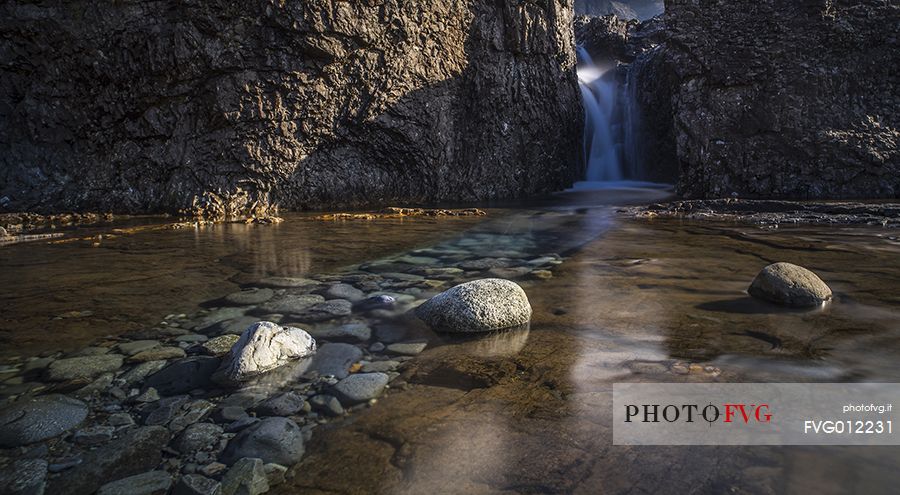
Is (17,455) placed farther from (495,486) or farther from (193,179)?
(193,179)

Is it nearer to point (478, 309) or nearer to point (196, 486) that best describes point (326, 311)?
point (478, 309)

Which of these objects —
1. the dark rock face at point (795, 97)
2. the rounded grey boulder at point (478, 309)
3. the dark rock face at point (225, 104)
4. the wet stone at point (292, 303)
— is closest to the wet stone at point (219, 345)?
the wet stone at point (292, 303)

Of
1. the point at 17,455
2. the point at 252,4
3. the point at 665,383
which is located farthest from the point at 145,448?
the point at 252,4

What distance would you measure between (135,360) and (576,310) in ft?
7.95

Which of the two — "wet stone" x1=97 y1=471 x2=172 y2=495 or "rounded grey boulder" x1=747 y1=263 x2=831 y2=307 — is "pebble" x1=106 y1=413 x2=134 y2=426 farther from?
"rounded grey boulder" x1=747 y1=263 x2=831 y2=307

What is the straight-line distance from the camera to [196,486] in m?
1.42

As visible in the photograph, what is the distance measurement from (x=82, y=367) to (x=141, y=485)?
114cm

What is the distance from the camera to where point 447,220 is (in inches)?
315

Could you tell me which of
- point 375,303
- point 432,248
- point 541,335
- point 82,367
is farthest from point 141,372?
point 432,248

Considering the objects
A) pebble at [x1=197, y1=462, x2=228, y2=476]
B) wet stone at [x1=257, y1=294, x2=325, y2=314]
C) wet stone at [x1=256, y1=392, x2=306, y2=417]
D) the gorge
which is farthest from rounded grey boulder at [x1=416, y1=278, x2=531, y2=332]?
pebble at [x1=197, y1=462, x2=228, y2=476]

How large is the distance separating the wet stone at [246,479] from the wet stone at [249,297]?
6.18ft

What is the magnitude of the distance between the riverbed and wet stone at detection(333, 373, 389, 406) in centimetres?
8

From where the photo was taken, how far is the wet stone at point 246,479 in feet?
4.63

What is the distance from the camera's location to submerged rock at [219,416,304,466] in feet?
5.12
